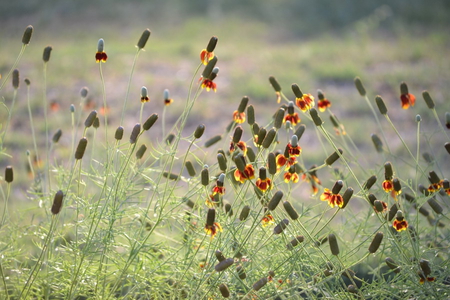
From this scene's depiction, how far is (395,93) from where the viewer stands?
5.11 metres

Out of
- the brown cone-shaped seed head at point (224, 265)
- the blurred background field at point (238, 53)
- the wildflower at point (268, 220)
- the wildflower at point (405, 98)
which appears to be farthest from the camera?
the blurred background field at point (238, 53)

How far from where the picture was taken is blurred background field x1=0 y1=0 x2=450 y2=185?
4.77 metres

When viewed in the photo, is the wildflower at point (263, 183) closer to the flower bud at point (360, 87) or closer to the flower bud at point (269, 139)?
the flower bud at point (269, 139)

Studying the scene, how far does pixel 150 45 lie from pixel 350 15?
308 cm

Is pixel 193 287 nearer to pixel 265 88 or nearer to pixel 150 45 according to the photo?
pixel 265 88

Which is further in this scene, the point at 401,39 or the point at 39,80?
the point at 401,39

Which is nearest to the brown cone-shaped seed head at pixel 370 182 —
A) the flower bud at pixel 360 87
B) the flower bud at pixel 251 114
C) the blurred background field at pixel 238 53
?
the flower bud at pixel 251 114

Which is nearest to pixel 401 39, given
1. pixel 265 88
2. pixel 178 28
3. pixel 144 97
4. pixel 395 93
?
pixel 395 93

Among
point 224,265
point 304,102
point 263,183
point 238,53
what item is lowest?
point 224,265

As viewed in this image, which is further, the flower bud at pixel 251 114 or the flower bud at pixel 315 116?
the flower bud at pixel 251 114

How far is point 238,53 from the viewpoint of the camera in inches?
257

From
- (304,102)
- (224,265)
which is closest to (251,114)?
(304,102)

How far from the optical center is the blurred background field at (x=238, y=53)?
15.6 ft

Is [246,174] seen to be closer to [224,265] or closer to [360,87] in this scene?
[224,265]
